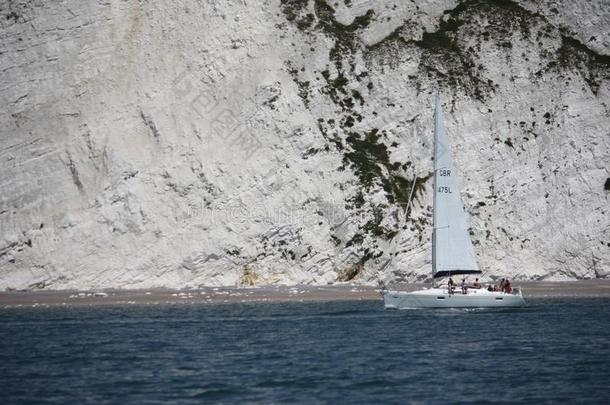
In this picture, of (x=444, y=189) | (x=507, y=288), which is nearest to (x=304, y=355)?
(x=444, y=189)

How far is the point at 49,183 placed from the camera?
3059 inches

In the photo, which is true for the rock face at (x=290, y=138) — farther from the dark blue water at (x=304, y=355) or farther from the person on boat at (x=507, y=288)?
the dark blue water at (x=304, y=355)

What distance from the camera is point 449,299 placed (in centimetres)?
6278

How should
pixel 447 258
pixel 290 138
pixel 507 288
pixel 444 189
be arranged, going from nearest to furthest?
pixel 447 258, pixel 444 189, pixel 507 288, pixel 290 138

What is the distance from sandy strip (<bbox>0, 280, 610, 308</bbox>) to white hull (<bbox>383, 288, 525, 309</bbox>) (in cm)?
686

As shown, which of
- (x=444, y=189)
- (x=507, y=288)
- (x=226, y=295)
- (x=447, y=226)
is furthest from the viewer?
(x=226, y=295)

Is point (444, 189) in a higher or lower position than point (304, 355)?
higher

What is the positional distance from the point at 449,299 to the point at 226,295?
55.6 feet

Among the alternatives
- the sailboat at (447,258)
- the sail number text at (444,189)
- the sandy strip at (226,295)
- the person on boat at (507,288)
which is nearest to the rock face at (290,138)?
the sandy strip at (226,295)

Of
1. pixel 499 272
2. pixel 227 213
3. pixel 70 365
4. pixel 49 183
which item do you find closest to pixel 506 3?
pixel 499 272

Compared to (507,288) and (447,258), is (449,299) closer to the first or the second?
(447,258)

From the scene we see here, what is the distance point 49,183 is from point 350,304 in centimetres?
2785

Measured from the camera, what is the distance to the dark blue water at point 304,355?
34188 mm

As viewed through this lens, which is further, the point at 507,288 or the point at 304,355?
the point at 507,288
